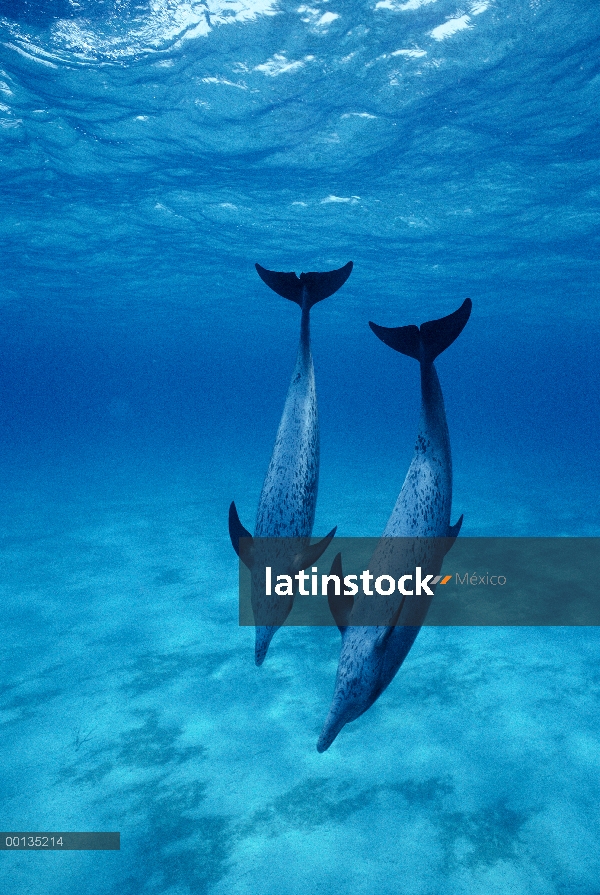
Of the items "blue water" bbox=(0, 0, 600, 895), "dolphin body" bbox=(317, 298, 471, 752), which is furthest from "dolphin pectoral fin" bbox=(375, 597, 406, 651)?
"blue water" bbox=(0, 0, 600, 895)

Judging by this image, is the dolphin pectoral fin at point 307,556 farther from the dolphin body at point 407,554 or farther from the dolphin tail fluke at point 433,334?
the dolphin tail fluke at point 433,334

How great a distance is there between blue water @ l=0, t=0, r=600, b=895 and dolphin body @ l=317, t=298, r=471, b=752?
11.7 feet

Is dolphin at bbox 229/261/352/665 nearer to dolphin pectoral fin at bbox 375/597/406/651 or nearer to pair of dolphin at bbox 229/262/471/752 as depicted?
pair of dolphin at bbox 229/262/471/752

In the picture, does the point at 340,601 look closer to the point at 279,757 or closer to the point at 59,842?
the point at 279,757

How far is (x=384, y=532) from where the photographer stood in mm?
2699

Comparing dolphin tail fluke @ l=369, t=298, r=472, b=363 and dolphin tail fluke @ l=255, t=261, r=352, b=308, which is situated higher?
dolphin tail fluke @ l=255, t=261, r=352, b=308

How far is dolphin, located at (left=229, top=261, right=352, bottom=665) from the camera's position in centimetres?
265

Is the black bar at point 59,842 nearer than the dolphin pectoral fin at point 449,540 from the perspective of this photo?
No

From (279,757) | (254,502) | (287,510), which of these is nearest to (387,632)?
(287,510)

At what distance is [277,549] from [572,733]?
6375 mm

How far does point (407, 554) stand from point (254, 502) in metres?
18.8

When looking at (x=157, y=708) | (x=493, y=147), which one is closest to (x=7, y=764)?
(x=157, y=708)

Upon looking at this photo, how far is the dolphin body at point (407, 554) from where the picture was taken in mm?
2482

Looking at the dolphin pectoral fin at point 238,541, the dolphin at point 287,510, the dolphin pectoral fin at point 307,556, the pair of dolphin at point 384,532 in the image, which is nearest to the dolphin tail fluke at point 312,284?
the dolphin at point 287,510
